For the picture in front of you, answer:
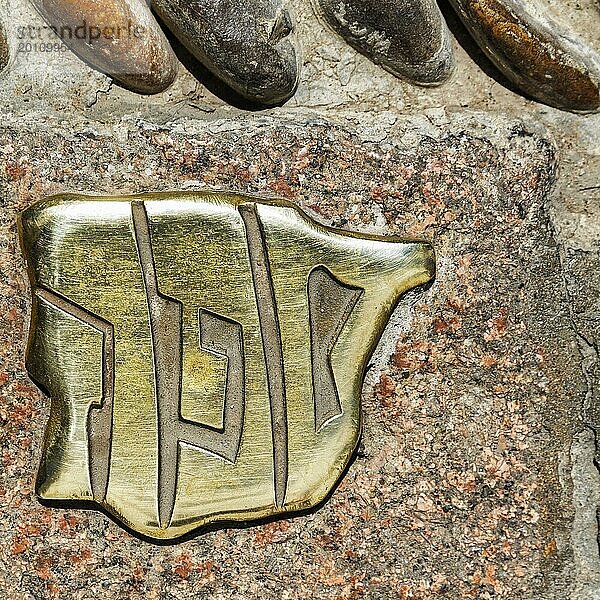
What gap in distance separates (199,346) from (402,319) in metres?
0.20

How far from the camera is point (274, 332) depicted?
73 centimetres

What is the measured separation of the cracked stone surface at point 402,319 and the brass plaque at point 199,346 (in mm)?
30

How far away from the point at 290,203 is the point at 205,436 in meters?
0.23

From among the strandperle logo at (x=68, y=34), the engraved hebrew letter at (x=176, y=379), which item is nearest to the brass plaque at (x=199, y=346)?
the engraved hebrew letter at (x=176, y=379)

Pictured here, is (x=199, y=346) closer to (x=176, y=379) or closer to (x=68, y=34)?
(x=176, y=379)

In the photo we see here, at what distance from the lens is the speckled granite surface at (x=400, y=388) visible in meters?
0.73

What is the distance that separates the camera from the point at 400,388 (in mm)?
760

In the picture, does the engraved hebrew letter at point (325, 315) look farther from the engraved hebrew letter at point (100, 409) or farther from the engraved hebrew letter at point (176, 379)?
the engraved hebrew letter at point (100, 409)

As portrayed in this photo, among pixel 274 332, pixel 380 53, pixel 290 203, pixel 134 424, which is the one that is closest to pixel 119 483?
pixel 134 424

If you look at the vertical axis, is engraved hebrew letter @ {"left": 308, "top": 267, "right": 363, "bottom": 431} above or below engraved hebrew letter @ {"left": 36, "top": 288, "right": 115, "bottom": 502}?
above

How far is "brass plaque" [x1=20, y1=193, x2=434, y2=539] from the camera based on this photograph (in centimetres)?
71

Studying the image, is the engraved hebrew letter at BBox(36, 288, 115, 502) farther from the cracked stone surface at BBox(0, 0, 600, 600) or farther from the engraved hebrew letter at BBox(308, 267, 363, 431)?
the engraved hebrew letter at BBox(308, 267, 363, 431)

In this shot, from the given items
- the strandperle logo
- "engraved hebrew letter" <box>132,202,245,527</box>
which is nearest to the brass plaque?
"engraved hebrew letter" <box>132,202,245,527</box>

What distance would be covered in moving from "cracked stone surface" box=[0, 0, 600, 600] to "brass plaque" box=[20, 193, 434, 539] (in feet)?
0.10
